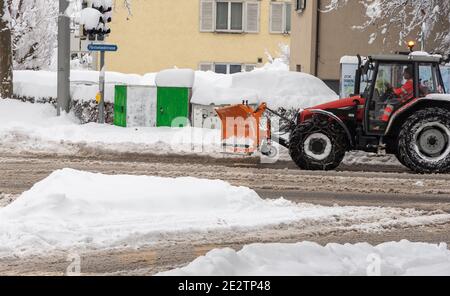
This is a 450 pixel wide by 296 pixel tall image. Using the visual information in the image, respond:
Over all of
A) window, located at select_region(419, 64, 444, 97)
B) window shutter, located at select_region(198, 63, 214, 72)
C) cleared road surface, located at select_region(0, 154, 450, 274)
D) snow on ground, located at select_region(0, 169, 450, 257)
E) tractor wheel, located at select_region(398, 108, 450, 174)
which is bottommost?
cleared road surface, located at select_region(0, 154, 450, 274)

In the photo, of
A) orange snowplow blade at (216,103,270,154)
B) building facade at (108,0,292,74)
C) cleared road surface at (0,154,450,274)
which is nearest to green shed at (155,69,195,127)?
cleared road surface at (0,154,450,274)

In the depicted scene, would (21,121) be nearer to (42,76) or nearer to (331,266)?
(42,76)

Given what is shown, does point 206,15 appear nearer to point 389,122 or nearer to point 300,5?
point 300,5

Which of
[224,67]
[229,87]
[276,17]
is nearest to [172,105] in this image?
[229,87]

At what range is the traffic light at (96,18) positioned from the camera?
21.4 metres

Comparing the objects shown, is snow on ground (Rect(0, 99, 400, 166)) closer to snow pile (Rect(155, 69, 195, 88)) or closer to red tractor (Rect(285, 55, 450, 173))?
snow pile (Rect(155, 69, 195, 88))

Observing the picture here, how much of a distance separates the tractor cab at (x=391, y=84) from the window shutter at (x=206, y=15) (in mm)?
22805

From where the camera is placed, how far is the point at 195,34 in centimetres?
3850

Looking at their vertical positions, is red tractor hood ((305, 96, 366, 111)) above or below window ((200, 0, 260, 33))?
below

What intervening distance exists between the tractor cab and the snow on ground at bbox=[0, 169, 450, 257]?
4.43m

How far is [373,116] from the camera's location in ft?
52.8

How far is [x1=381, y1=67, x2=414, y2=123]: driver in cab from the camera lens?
52.5 feet

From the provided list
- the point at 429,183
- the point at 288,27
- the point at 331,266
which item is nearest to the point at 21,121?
the point at 429,183

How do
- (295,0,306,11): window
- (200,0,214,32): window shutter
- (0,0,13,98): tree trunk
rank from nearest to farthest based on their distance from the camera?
(0,0,13,98): tree trunk → (295,0,306,11): window → (200,0,214,32): window shutter
